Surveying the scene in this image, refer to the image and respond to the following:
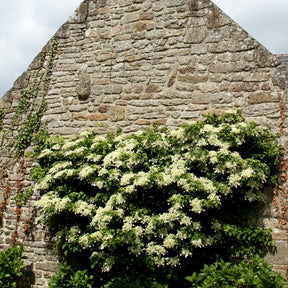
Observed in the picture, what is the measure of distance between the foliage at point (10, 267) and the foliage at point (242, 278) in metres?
2.76

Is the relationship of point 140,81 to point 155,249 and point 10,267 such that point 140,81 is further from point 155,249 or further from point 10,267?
point 10,267

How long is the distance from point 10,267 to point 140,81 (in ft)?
11.7

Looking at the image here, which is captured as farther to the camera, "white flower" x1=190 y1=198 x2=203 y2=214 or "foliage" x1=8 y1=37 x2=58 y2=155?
"foliage" x1=8 y1=37 x2=58 y2=155

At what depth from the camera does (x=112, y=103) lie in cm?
516

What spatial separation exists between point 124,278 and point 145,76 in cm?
312

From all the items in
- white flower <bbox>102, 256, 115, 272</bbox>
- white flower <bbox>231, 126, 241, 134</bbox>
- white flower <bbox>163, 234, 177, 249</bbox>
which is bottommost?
white flower <bbox>102, 256, 115, 272</bbox>

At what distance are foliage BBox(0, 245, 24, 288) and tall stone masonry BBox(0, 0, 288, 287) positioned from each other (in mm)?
327

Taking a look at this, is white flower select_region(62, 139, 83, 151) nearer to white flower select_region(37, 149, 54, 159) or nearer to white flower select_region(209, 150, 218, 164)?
white flower select_region(37, 149, 54, 159)

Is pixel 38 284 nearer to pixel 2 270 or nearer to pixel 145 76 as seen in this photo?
pixel 2 270

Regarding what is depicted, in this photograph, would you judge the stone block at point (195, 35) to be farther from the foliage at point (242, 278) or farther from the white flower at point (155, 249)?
the foliage at point (242, 278)

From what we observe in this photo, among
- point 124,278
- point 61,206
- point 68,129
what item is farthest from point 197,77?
point 124,278

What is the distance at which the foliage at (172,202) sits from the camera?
3818 mm

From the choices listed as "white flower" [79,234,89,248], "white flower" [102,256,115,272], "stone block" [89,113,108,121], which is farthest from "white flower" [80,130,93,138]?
"white flower" [102,256,115,272]

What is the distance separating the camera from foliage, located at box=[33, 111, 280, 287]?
3818 millimetres
